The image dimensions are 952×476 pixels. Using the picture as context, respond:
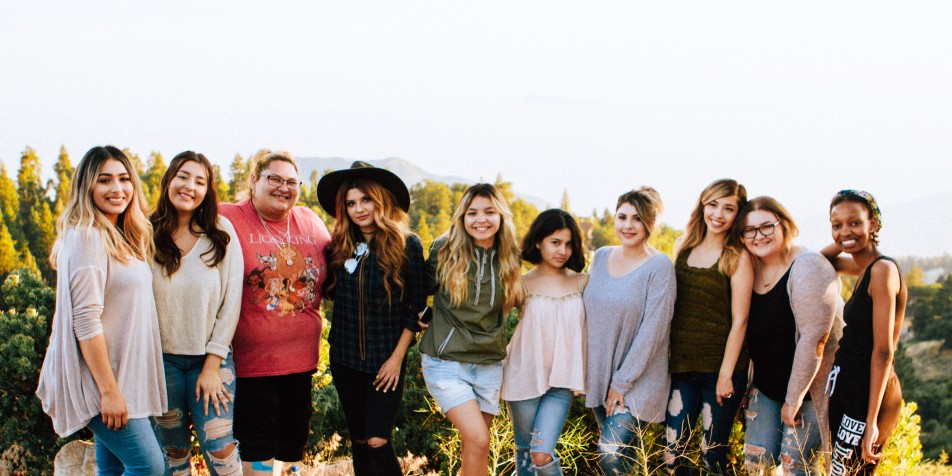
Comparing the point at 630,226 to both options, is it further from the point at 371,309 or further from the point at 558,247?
the point at 371,309

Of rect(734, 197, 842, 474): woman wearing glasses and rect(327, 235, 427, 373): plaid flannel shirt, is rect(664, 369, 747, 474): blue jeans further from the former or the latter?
rect(327, 235, 427, 373): plaid flannel shirt

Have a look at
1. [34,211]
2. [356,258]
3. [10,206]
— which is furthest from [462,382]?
[10,206]

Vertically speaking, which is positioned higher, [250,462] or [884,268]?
[884,268]

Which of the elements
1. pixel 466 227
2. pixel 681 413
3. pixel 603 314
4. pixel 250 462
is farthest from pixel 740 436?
pixel 250 462

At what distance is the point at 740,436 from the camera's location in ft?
19.2

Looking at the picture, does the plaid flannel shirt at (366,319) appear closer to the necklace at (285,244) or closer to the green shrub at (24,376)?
the necklace at (285,244)

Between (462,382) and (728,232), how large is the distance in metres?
1.86

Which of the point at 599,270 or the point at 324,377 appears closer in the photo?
the point at 599,270

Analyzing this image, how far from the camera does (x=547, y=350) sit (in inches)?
169

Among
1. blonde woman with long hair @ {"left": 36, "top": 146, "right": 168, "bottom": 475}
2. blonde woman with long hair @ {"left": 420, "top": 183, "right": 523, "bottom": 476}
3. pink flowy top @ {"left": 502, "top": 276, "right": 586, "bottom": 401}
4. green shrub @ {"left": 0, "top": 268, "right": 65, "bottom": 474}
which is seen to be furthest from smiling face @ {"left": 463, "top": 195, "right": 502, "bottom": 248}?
green shrub @ {"left": 0, "top": 268, "right": 65, "bottom": 474}

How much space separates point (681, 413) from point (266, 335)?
2.52 meters

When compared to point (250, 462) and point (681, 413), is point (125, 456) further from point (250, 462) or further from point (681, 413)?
point (681, 413)

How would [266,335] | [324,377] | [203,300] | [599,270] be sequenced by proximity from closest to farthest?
1. [203,300]
2. [266,335]
3. [599,270]
4. [324,377]

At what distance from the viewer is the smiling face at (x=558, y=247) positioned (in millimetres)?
4301
